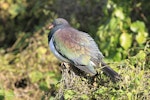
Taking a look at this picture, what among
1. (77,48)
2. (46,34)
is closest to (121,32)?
(46,34)

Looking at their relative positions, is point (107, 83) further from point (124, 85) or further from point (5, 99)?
point (5, 99)

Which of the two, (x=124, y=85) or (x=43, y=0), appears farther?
(x=43, y=0)

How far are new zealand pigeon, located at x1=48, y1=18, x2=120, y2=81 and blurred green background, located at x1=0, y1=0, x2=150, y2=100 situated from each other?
61 centimetres

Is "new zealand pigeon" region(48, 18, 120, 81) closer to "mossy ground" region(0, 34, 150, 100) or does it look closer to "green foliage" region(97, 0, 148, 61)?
"mossy ground" region(0, 34, 150, 100)

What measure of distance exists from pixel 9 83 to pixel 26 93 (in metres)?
0.37

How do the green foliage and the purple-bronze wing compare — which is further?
the green foliage

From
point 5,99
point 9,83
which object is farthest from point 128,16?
point 5,99

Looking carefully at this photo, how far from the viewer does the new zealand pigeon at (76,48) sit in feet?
14.6

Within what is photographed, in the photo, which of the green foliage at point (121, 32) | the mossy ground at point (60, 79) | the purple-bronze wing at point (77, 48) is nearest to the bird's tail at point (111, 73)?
the mossy ground at point (60, 79)

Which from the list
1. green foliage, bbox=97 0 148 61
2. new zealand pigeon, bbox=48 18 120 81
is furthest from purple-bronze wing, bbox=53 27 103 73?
green foliage, bbox=97 0 148 61

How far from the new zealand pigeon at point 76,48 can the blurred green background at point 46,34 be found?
23.8 inches

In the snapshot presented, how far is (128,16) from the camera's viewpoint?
6.75m

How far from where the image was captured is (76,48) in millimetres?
4656

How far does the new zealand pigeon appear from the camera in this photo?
4454 millimetres
